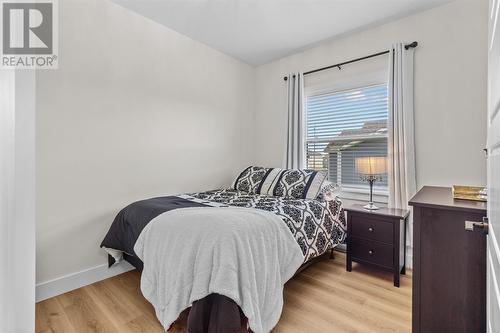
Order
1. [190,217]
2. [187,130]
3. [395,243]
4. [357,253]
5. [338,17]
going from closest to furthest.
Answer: [190,217] → [395,243] → [357,253] → [338,17] → [187,130]

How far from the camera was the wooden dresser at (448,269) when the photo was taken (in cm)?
113

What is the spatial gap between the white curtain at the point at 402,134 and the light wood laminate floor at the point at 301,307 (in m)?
0.78

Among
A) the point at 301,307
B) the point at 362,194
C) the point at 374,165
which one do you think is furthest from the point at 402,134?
the point at 301,307

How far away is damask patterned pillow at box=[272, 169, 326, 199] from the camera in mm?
2494

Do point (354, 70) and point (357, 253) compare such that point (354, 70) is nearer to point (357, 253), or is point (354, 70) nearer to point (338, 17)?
point (338, 17)

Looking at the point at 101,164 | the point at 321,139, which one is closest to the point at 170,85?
the point at 101,164

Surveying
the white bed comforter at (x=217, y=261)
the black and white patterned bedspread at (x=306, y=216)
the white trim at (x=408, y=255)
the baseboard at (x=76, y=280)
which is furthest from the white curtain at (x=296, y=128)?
the baseboard at (x=76, y=280)

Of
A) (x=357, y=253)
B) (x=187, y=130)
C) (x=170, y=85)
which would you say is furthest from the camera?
(x=187, y=130)

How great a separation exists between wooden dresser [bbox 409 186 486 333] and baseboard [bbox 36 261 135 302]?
7.82 feet

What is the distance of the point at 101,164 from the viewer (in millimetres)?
2240

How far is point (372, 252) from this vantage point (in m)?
2.25

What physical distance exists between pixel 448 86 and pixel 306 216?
70.9 inches

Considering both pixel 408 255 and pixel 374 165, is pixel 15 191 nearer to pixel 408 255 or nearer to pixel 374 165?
pixel 374 165

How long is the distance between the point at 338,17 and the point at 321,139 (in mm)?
1370
